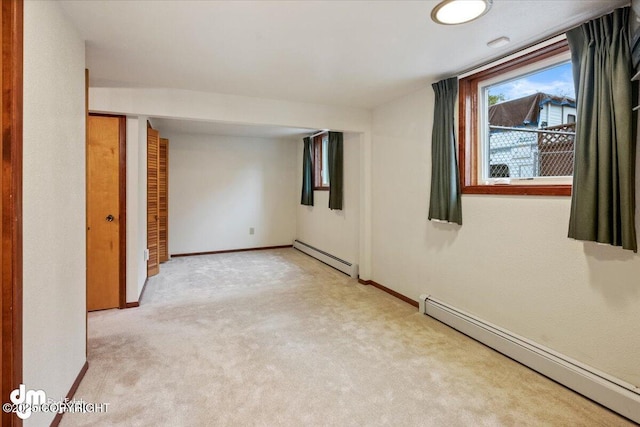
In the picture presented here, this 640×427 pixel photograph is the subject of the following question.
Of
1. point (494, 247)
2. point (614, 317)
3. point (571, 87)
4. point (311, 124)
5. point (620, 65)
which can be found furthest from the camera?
point (311, 124)

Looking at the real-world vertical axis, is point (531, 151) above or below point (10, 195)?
above

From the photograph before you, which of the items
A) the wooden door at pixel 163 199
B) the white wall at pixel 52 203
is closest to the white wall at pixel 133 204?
the white wall at pixel 52 203

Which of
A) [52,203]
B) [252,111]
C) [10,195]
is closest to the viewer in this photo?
[10,195]

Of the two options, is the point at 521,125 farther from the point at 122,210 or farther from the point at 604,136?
the point at 122,210

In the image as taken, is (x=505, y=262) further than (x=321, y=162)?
No

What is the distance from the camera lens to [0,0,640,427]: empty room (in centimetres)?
165

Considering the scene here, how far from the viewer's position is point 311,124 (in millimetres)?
3736

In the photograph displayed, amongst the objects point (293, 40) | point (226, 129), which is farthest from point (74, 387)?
point (226, 129)

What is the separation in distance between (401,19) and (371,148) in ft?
7.25

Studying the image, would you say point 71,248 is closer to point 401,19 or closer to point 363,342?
point 363,342

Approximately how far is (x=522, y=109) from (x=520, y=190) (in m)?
0.64

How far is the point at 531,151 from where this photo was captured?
7.78 feet

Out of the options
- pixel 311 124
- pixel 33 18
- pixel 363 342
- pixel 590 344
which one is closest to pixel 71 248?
pixel 33 18

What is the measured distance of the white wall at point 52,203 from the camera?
1370mm
